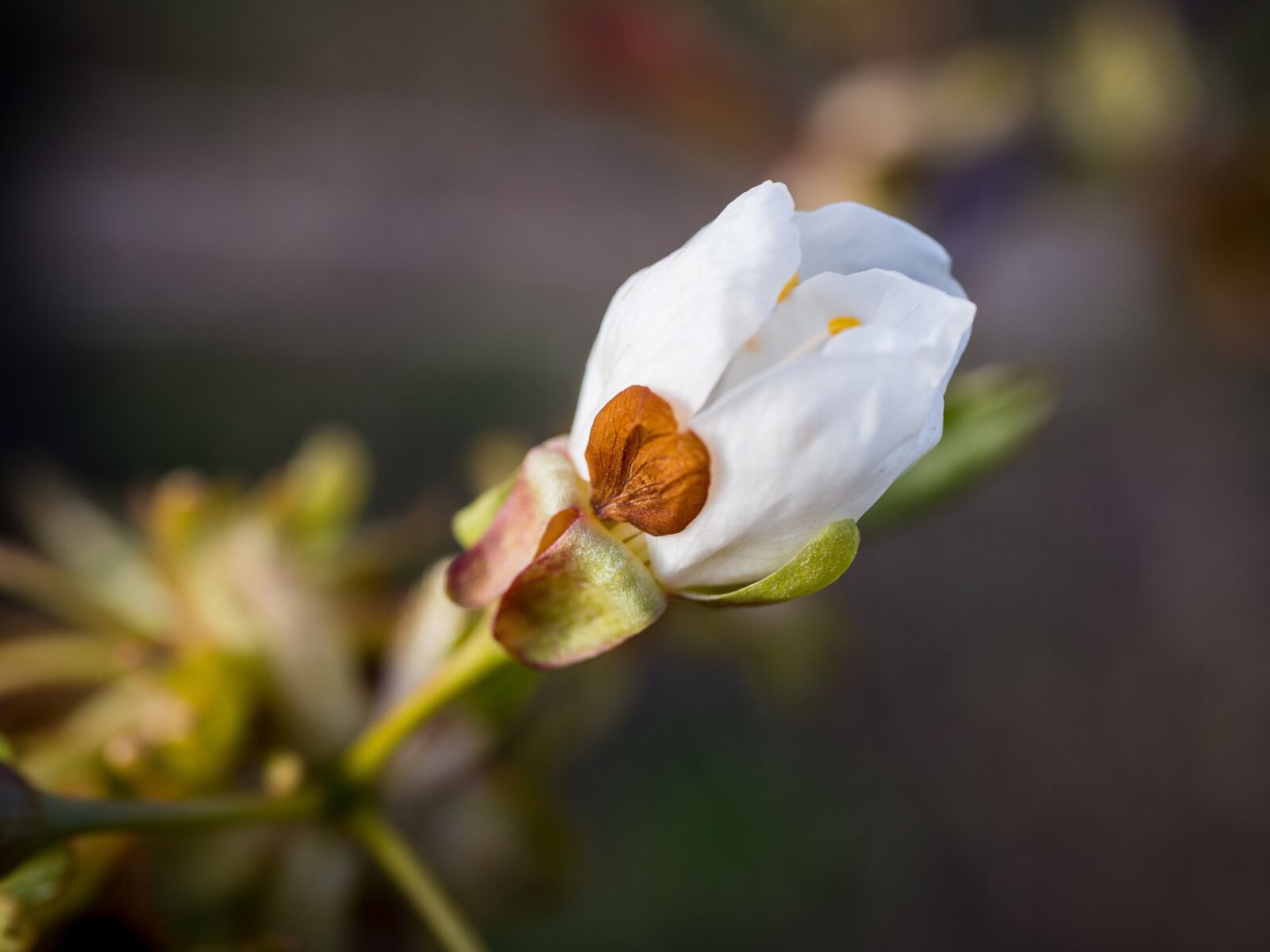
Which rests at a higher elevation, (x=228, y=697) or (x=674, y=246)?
(x=674, y=246)

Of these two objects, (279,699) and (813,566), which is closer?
(813,566)

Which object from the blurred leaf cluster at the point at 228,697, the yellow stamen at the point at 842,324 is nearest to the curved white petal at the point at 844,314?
the yellow stamen at the point at 842,324

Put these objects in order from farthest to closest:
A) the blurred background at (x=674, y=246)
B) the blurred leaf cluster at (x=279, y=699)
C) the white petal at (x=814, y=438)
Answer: the blurred background at (x=674, y=246) < the blurred leaf cluster at (x=279, y=699) < the white petal at (x=814, y=438)

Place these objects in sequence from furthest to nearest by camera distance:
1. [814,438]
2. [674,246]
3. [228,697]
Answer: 1. [674,246]
2. [228,697]
3. [814,438]

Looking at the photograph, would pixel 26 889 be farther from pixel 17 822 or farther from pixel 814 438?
pixel 814 438

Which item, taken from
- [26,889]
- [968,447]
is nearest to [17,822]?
[26,889]

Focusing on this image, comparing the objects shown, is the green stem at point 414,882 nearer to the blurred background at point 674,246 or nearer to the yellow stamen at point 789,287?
the blurred background at point 674,246

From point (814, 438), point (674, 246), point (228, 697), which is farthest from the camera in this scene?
point (674, 246)

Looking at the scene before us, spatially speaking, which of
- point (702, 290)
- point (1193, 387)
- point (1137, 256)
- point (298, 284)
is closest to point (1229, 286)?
point (1137, 256)
